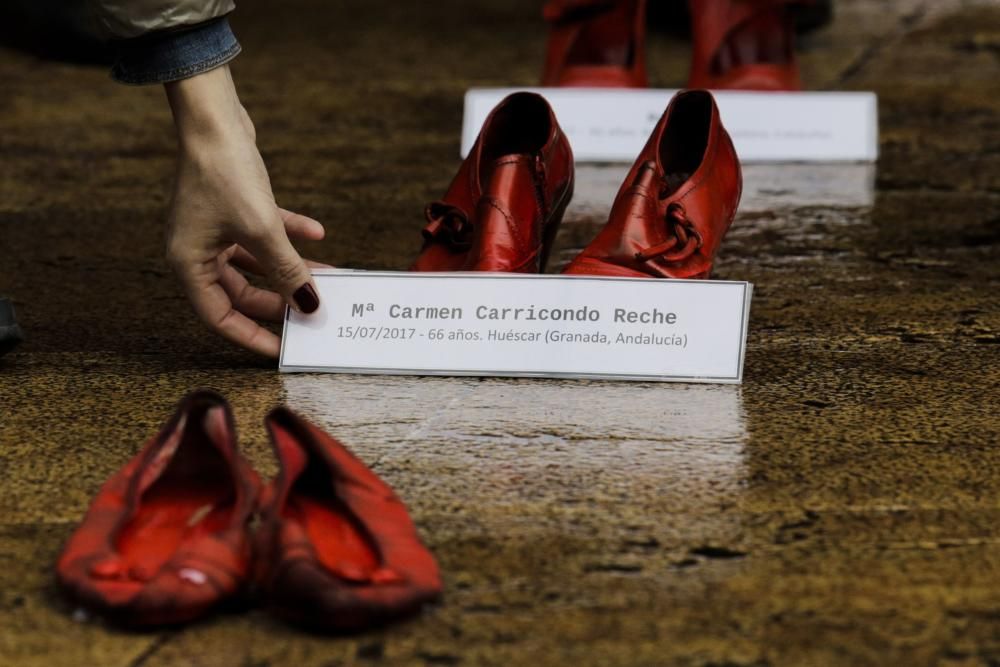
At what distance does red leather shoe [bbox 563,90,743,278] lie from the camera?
1632mm

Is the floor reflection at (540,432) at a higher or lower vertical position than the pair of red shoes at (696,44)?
lower

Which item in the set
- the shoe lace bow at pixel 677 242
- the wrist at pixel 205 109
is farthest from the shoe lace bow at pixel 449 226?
the wrist at pixel 205 109

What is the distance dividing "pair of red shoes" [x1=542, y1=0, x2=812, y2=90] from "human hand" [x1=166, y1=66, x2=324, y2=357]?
53.7 inches

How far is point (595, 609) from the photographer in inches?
43.8

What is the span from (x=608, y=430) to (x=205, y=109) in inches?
20.4

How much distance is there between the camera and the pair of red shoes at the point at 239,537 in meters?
1.07

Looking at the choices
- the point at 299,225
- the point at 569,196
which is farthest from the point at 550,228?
the point at 299,225

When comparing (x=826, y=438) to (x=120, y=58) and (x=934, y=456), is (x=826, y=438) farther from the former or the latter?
(x=120, y=58)

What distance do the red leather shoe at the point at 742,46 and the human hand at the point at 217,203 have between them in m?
1.43

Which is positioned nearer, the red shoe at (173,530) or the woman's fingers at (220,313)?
the red shoe at (173,530)

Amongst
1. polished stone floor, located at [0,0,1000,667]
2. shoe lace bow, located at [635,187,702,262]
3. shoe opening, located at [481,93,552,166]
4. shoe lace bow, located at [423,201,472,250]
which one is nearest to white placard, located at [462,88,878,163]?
polished stone floor, located at [0,0,1000,667]

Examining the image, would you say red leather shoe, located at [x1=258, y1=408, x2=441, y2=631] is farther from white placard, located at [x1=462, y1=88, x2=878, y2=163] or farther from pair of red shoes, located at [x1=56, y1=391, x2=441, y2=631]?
white placard, located at [x1=462, y1=88, x2=878, y2=163]

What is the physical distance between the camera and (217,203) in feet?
4.78

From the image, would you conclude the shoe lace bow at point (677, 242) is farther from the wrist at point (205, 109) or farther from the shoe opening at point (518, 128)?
the wrist at point (205, 109)
